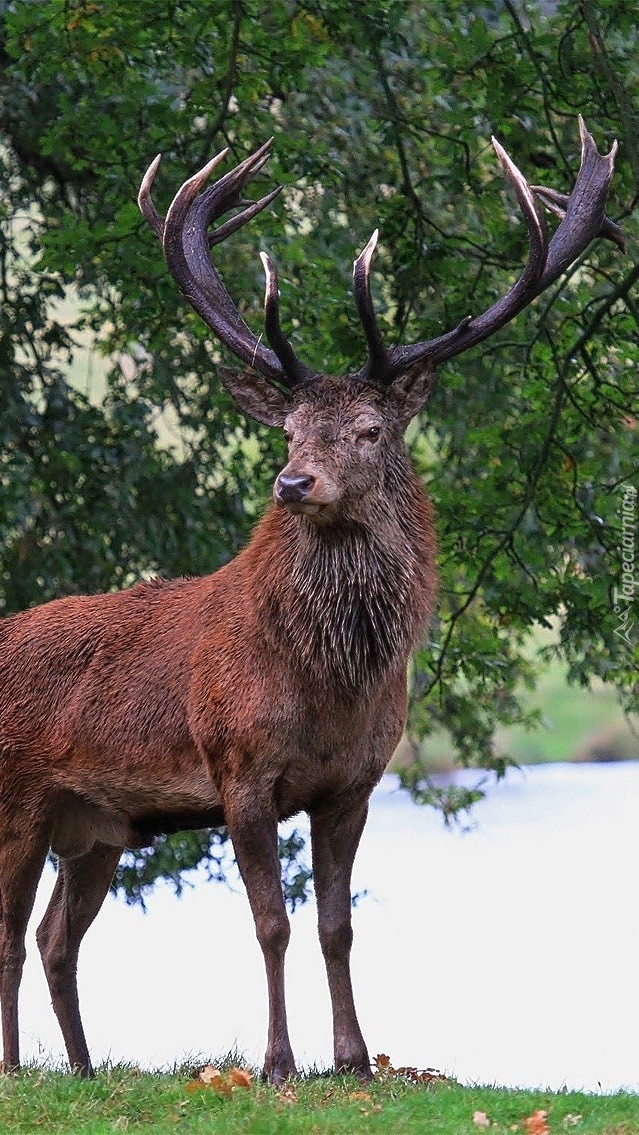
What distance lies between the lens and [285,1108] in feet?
19.5

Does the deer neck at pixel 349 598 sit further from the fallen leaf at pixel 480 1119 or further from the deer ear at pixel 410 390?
the fallen leaf at pixel 480 1119

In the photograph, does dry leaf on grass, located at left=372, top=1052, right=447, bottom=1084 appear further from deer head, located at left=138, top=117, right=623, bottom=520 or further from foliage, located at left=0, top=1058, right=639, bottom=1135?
deer head, located at left=138, top=117, right=623, bottom=520

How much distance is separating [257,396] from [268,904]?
75.5 inches

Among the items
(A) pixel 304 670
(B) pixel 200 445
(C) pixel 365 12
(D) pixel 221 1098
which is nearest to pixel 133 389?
(B) pixel 200 445

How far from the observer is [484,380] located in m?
11.3

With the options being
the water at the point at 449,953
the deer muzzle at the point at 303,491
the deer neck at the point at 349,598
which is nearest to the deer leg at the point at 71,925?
the deer neck at the point at 349,598

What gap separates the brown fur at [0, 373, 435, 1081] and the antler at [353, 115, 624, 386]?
139 millimetres

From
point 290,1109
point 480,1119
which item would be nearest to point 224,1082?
point 290,1109

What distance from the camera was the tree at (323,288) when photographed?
9750 mm

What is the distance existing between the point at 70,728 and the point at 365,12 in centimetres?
470

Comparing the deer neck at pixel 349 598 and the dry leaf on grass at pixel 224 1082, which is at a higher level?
the deer neck at pixel 349 598

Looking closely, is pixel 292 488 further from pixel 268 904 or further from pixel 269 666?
pixel 268 904

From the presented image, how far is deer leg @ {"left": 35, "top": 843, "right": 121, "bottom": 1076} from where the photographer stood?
750 centimetres

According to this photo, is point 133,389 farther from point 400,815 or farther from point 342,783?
point 342,783
